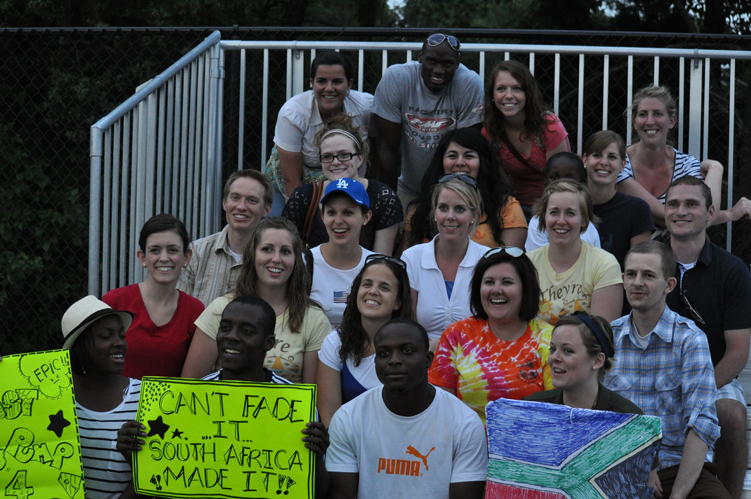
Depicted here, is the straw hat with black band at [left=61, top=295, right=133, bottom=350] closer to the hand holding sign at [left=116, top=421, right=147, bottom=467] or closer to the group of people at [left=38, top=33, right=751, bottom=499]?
the group of people at [left=38, top=33, right=751, bottom=499]

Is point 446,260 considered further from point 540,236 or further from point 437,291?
point 540,236

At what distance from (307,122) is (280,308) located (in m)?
1.82

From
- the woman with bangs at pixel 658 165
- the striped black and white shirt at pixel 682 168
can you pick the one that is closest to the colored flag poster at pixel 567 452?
the woman with bangs at pixel 658 165

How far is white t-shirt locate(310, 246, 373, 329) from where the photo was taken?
4422 millimetres

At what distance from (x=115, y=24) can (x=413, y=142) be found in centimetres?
646

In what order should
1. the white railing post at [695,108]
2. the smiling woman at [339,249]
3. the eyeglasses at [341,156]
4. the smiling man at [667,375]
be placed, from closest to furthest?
1. the smiling man at [667,375]
2. the smiling woman at [339,249]
3. the eyeglasses at [341,156]
4. the white railing post at [695,108]

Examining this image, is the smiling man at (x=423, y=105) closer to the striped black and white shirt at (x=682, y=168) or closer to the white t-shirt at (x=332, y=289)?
the striped black and white shirt at (x=682, y=168)

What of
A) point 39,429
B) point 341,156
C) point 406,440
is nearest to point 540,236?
point 341,156

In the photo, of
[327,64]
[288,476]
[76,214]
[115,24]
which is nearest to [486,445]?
[288,476]

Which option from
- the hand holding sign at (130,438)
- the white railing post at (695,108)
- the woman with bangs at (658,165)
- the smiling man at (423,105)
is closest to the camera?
the hand holding sign at (130,438)

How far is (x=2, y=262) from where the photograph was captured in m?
9.05

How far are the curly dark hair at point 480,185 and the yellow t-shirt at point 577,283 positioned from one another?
616 mm

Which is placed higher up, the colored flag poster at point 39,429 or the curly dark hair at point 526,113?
the curly dark hair at point 526,113

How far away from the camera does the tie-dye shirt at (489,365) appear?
365 cm
